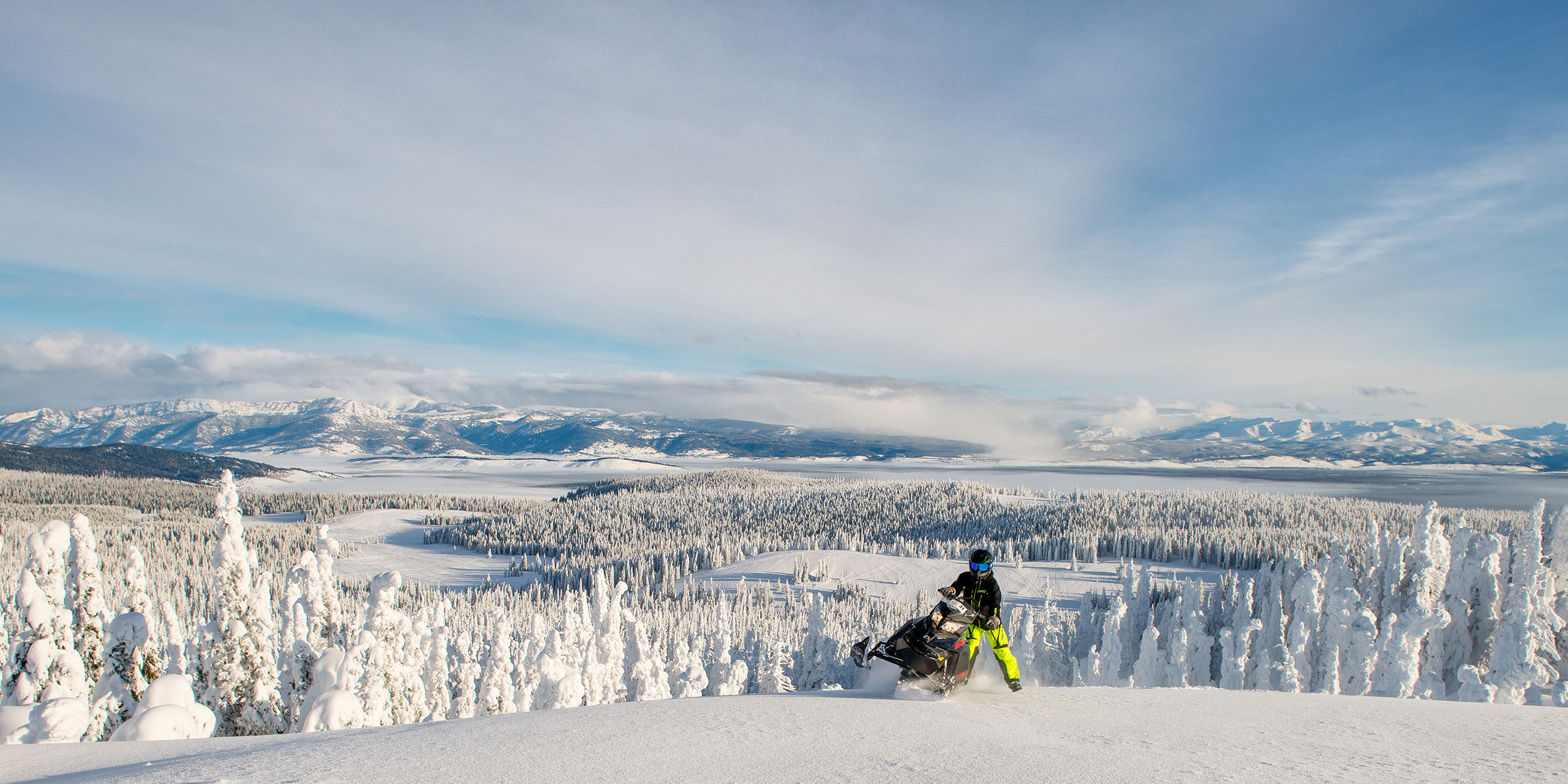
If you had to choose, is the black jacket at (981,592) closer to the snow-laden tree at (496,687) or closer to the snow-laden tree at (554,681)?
the snow-laden tree at (554,681)

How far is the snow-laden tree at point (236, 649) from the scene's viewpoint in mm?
19688

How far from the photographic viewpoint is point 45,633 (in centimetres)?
1562

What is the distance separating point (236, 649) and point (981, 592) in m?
21.0

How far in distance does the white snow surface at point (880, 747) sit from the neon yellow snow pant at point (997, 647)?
79 centimetres

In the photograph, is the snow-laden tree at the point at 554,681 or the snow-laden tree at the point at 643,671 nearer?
the snow-laden tree at the point at 554,681

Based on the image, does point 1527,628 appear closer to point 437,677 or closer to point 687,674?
point 687,674

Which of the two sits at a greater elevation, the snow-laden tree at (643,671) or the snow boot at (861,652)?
the snow boot at (861,652)

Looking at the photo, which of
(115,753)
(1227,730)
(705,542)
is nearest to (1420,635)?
(1227,730)

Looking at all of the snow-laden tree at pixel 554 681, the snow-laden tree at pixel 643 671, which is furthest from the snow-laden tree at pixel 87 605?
the snow-laden tree at pixel 643 671

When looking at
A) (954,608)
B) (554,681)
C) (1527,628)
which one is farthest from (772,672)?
(954,608)

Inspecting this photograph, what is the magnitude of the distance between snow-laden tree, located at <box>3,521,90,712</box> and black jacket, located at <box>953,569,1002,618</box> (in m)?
18.9

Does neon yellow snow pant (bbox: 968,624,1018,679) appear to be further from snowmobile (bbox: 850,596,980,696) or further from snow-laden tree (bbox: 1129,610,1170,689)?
snow-laden tree (bbox: 1129,610,1170,689)

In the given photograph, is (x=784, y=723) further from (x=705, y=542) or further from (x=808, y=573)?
(x=705, y=542)

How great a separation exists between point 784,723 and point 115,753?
33.0 ft
